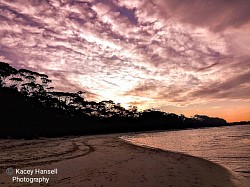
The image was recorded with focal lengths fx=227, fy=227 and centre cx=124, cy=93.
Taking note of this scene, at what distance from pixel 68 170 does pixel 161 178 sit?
5.27 meters

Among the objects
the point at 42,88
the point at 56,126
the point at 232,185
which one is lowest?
the point at 232,185

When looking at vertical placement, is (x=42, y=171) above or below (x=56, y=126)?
below

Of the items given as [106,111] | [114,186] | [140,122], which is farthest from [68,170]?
[140,122]

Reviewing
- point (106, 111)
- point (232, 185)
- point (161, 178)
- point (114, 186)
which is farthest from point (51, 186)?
point (106, 111)

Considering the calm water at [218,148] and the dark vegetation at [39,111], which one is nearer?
the calm water at [218,148]

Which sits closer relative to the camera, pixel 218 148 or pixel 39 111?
pixel 218 148

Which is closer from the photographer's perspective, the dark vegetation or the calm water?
the calm water

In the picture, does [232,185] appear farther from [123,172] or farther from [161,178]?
[123,172]

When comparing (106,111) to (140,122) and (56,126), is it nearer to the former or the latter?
(140,122)

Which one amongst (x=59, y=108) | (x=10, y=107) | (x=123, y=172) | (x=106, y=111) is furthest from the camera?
(x=106, y=111)

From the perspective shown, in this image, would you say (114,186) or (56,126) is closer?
(114,186)

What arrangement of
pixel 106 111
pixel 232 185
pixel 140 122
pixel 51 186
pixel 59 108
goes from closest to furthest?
pixel 51 186 → pixel 232 185 → pixel 59 108 → pixel 106 111 → pixel 140 122

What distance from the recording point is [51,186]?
968cm

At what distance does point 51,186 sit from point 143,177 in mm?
4595
